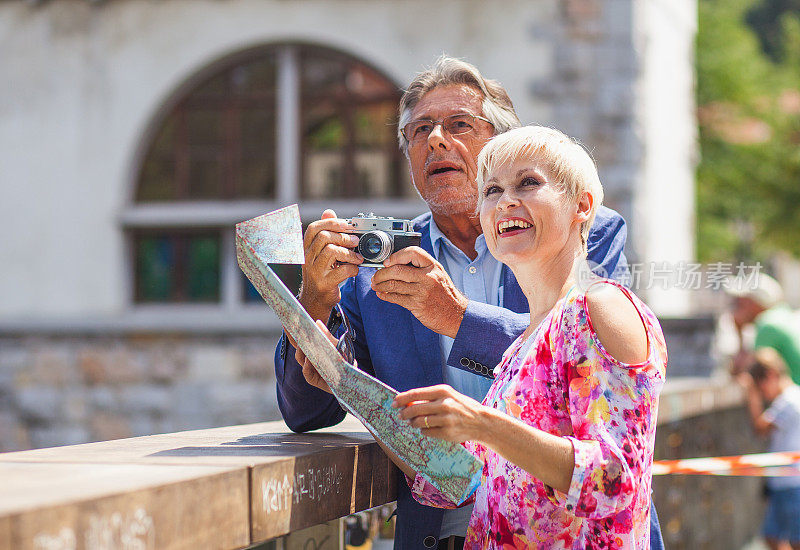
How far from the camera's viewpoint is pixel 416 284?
232 cm

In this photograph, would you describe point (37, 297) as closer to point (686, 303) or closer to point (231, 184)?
point (231, 184)

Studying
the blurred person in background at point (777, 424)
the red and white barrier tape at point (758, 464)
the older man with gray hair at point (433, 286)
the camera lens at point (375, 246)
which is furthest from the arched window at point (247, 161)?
the camera lens at point (375, 246)

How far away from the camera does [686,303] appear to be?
1252cm

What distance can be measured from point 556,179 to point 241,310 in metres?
8.64

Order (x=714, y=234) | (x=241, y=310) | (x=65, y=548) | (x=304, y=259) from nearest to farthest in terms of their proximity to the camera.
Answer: (x=65, y=548), (x=304, y=259), (x=241, y=310), (x=714, y=234)

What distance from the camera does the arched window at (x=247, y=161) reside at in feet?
34.1

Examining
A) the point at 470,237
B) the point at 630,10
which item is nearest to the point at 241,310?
the point at 630,10

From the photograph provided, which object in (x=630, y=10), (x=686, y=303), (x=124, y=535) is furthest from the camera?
(x=686, y=303)

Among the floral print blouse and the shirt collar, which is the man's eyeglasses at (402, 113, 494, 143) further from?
the floral print blouse

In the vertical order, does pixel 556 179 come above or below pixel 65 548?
above

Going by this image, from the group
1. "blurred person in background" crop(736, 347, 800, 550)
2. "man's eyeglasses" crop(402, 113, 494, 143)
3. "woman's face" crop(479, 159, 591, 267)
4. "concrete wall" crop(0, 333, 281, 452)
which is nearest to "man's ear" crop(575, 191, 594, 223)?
"woman's face" crop(479, 159, 591, 267)

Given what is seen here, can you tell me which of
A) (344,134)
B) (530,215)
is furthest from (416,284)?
(344,134)

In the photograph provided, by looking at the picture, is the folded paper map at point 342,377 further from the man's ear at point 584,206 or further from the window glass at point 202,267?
the window glass at point 202,267

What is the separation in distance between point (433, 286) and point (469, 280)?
0.50m
